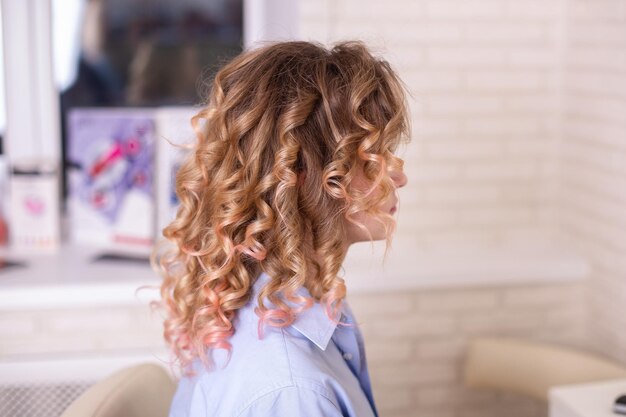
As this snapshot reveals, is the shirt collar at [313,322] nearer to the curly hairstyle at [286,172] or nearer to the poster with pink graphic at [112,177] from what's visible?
the curly hairstyle at [286,172]

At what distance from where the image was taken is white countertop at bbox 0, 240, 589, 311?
2.14 m

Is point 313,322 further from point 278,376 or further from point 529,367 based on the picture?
point 529,367

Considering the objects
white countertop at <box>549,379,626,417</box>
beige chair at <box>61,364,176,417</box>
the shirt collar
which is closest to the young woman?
the shirt collar

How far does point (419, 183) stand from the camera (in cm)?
234

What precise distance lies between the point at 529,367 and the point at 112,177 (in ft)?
4.31

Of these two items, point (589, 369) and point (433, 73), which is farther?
point (433, 73)

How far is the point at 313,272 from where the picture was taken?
1287mm

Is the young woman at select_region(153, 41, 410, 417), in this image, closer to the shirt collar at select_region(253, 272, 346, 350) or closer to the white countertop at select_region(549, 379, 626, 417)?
the shirt collar at select_region(253, 272, 346, 350)

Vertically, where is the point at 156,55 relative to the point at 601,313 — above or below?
above

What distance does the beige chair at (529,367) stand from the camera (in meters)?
1.96

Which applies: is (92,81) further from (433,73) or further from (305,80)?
(305,80)

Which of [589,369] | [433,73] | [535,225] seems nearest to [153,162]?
[433,73]

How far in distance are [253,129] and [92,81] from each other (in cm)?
152

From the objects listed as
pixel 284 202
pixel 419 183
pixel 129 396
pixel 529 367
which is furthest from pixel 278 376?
pixel 419 183
